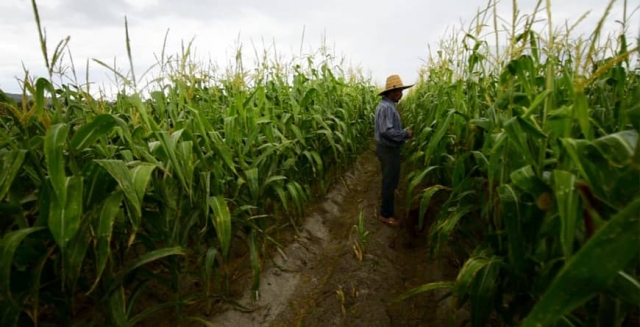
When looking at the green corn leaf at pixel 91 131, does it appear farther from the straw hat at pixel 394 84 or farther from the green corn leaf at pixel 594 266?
the straw hat at pixel 394 84

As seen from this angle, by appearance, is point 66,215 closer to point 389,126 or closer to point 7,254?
point 7,254

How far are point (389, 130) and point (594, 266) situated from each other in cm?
285

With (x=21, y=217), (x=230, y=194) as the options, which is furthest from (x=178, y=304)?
(x=230, y=194)

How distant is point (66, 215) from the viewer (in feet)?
3.32

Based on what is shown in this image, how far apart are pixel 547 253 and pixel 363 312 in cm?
118

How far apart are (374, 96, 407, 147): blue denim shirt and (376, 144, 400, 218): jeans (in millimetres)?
74

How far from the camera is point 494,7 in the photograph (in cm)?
167

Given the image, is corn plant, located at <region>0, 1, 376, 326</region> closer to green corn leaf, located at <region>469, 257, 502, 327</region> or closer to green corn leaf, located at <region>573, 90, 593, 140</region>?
green corn leaf, located at <region>469, 257, 502, 327</region>

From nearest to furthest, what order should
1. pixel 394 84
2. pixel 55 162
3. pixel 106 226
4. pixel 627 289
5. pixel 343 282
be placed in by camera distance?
pixel 627 289
pixel 55 162
pixel 106 226
pixel 343 282
pixel 394 84

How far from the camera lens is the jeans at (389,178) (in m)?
3.31

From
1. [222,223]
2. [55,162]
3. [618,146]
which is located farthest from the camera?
[222,223]

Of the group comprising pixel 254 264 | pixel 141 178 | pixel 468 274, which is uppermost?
pixel 141 178

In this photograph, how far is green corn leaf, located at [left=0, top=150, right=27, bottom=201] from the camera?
1.08 metres

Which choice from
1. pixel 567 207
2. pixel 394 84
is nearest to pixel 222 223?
pixel 567 207
